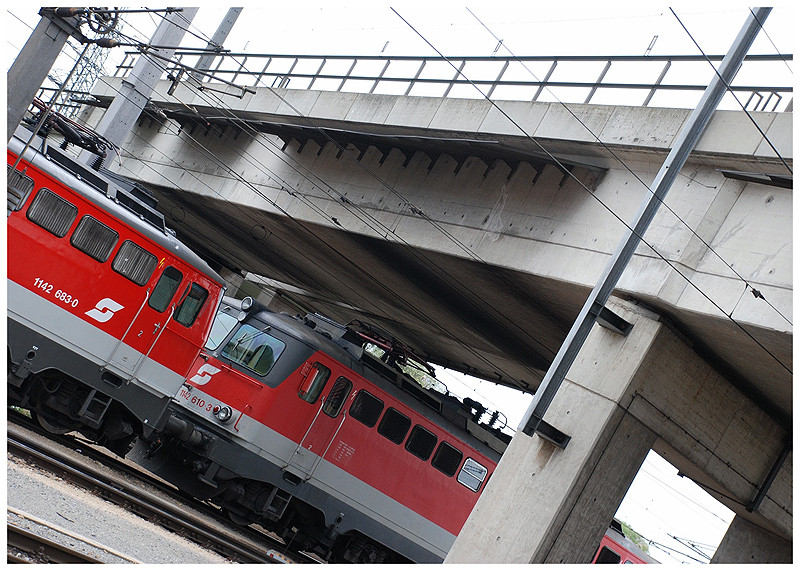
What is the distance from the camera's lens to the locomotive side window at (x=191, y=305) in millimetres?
13500

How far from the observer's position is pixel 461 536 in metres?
12.9

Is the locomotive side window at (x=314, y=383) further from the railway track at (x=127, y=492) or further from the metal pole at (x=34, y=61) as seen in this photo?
the metal pole at (x=34, y=61)

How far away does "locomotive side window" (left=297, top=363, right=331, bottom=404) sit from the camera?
52.2 feet

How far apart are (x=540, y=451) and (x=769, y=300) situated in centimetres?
394

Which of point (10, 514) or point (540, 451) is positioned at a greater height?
point (540, 451)

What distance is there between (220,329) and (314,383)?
2.10 meters

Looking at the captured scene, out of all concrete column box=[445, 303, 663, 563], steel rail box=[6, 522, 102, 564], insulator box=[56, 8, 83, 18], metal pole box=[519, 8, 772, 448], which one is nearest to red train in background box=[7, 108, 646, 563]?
insulator box=[56, 8, 83, 18]

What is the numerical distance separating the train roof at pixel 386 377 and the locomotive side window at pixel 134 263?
364cm

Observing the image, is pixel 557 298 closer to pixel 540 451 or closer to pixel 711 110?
pixel 540 451

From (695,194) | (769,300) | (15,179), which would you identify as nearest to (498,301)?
(695,194)

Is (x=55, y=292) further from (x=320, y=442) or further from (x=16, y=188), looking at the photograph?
(x=320, y=442)

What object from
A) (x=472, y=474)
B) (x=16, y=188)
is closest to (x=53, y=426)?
(x=16, y=188)

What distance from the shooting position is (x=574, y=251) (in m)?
13.7

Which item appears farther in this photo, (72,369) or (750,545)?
(750,545)
